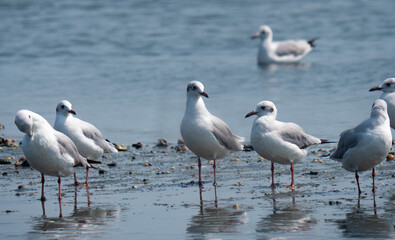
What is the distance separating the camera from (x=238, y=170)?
423 inches

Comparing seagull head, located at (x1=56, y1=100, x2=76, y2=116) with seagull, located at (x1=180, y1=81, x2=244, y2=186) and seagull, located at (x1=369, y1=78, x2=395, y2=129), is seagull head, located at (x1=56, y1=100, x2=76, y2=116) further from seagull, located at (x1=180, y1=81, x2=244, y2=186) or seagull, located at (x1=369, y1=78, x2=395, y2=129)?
seagull, located at (x1=369, y1=78, x2=395, y2=129)

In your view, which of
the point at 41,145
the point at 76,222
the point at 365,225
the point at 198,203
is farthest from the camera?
the point at 41,145

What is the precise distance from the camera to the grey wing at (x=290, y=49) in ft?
76.0

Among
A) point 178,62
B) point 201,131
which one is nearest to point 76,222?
point 201,131

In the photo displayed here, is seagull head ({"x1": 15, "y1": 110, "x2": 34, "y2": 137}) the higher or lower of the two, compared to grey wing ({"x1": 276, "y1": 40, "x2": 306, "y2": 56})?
lower

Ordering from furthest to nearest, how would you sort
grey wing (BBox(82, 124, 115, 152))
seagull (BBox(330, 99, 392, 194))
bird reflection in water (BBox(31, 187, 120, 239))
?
grey wing (BBox(82, 124, 115, 152)) → seagull (BBox(330, 99, 392, 194)) → bird reflection in water (BBox(31, 187, 120, 239))

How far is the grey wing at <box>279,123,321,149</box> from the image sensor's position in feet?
32.8

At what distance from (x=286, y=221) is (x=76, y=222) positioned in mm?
2245

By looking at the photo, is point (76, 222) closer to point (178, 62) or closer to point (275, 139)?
point (275, 139)

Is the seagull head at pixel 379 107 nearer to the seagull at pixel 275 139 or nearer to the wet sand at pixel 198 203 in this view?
the wet sand at pixel 198 203

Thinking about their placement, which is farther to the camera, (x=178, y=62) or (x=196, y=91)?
(x=178, y=62)

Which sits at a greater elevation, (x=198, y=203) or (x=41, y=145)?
(x=41, y=145)

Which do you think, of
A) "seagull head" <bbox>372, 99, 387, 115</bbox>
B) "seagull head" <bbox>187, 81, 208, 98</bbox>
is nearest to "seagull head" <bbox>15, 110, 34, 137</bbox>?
"seagull head" <bbox>187, 81, 208, 98</bbox>

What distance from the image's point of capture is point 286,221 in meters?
7.84
